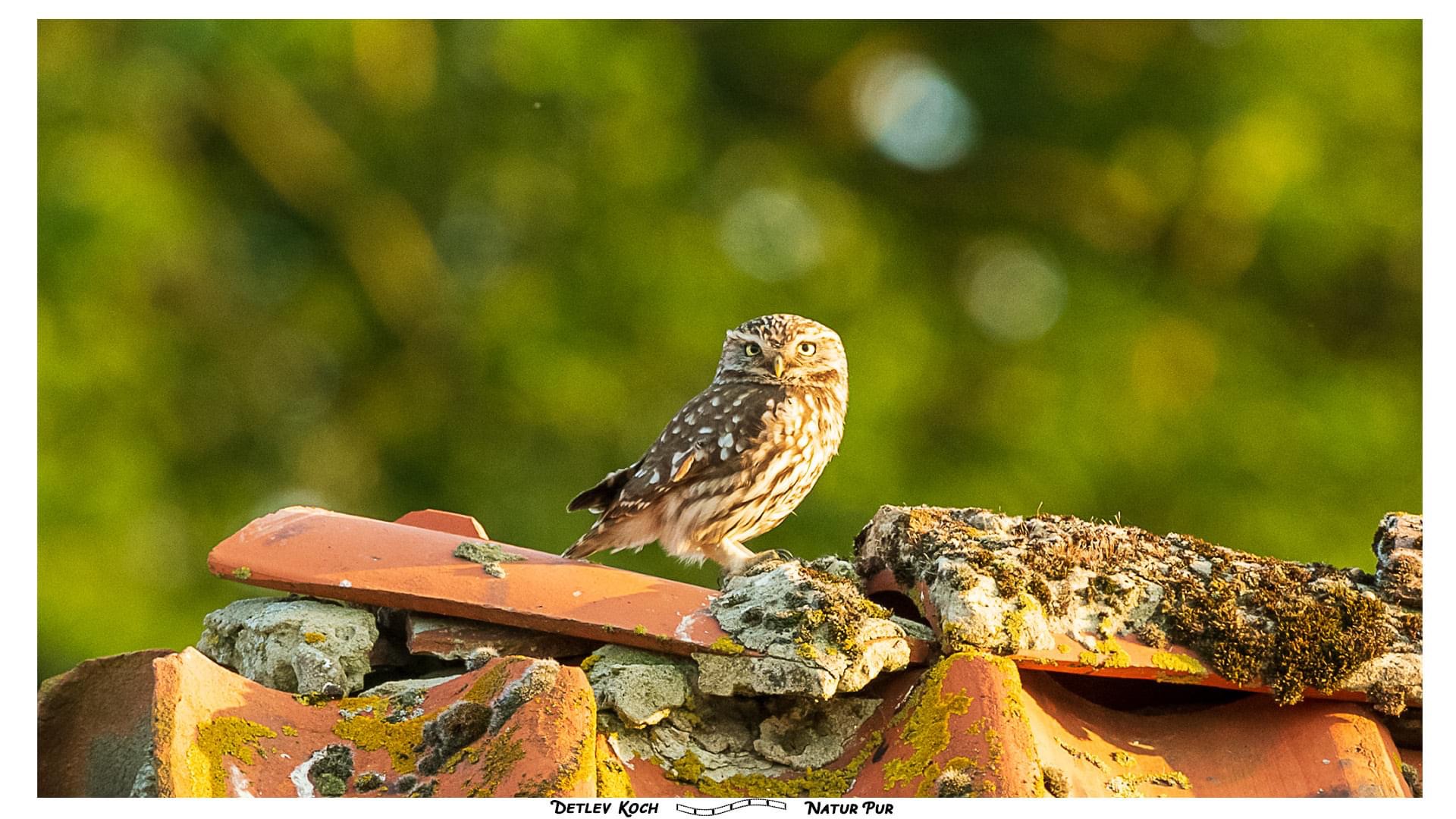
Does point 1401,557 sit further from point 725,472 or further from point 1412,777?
point 725,472

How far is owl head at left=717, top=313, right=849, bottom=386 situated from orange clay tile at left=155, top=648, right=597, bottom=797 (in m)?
1.87

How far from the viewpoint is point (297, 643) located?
9.08ft

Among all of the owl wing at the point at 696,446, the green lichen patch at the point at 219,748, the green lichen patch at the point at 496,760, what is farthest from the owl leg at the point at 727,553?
the green lichen patch at the point at 219,748

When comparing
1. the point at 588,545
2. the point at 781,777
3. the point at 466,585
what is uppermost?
the point at 588,545

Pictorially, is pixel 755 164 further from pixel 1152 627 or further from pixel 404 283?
pixel 1152 627

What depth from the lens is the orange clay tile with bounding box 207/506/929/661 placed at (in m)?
2.75

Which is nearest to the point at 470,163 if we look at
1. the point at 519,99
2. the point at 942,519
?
the point at 519,99

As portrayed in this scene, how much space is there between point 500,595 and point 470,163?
202 inches

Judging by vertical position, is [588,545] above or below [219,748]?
above

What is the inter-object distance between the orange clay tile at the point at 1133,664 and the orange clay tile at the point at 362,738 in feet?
2.52

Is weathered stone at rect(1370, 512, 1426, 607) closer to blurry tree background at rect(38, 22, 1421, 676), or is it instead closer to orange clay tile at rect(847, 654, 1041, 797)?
orange clay tile at rect(847, 654, 1041, 797)

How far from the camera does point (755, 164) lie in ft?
25.4

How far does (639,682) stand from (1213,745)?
113 cm

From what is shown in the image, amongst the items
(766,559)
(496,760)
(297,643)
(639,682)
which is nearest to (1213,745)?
(639,682)
